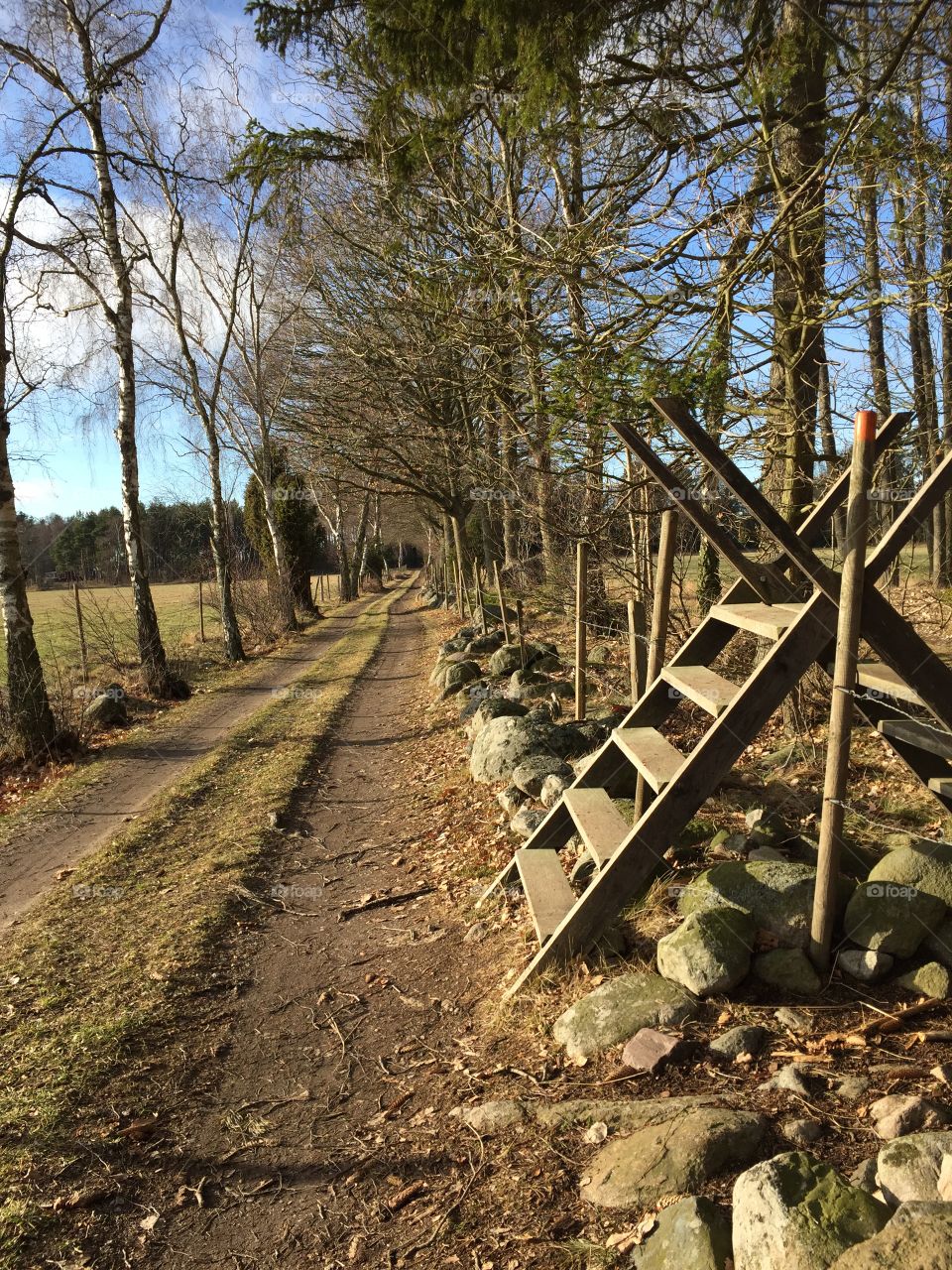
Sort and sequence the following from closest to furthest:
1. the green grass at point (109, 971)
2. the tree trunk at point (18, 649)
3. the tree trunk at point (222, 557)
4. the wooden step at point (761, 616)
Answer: the green grass at point (109, 971), the wooden step at point (761, 616), the tree trunk at point (18, 649), the tree trunk at point (222, 557)

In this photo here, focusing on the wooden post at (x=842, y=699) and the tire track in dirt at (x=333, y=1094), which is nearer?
the tire track in dirt at (x=333, y=1094)

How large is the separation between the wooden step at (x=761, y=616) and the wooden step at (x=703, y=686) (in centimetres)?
29

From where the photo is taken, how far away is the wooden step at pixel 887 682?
11.3 ft

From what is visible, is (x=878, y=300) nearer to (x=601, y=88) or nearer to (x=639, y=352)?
(x=639, y=352)

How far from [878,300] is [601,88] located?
3.00m

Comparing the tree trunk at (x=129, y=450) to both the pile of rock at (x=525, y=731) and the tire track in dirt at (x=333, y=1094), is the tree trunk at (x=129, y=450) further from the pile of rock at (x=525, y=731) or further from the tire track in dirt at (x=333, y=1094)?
the tire track in dirt at (x=333, y=1094)

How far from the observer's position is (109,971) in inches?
190

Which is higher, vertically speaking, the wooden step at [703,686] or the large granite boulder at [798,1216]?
the wooden step at [703,686]

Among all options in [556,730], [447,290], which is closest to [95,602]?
[447,290]

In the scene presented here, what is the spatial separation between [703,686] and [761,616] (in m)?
0.44

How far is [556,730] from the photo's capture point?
24.8 ft

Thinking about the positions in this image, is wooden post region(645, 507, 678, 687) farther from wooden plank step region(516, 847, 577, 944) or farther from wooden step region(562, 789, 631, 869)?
wooden plank step region(516, 847, 577, 944)

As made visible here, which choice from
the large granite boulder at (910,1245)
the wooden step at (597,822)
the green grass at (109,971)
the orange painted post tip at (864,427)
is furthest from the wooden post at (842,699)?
the green grass at (109,971)

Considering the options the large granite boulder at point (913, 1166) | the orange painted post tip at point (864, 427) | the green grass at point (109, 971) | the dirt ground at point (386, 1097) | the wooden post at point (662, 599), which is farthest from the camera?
the wooden post at point (662, 599)
